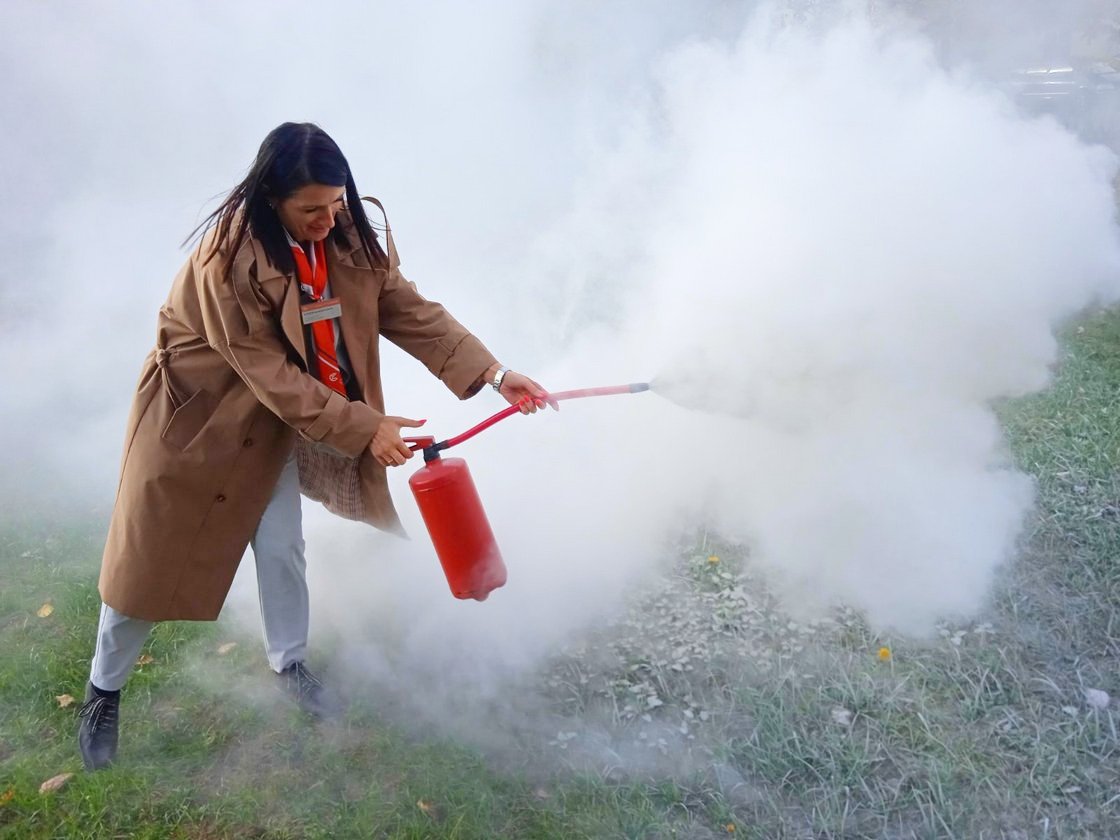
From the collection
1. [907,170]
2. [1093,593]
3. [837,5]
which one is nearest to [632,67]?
[837,5]

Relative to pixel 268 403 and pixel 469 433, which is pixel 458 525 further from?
pixel 268 403

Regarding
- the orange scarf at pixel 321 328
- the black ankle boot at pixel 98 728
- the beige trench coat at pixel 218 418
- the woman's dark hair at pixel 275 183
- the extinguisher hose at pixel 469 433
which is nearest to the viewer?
the woman's dark hair at pixel 275 183

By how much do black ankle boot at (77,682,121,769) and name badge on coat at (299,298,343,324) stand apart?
1.38m

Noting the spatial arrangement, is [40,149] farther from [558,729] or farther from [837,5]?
[558,729]

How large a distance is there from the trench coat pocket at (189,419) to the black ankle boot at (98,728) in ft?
2.99

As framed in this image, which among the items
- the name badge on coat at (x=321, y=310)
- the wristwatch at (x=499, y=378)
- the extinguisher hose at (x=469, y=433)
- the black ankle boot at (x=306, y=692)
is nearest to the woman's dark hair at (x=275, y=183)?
the name badge on coat at (x=321, y=310)

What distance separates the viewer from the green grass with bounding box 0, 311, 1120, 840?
2.55 meters

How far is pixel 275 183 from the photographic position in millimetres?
2434

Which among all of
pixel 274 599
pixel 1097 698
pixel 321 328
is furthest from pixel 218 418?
pixel 1097 698

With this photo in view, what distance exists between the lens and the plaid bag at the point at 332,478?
9.73 ft

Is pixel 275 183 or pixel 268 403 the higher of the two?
pixel 275 183

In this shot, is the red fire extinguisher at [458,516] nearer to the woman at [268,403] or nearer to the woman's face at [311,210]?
the woman at [268,403]

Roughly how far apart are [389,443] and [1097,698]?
2271 millimetres

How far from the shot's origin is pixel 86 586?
398 centimetres
